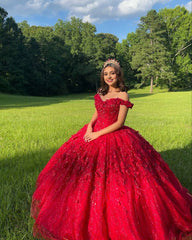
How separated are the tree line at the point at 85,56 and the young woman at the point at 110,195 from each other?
36.6 metres

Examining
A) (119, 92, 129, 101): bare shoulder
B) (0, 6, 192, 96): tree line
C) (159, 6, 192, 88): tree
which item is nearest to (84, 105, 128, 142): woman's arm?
(119, 92, 129, 101): bare shoulder

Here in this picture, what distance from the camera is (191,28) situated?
46.5m

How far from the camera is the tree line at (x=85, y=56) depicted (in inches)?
1582

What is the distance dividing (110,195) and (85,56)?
49516 millimetres

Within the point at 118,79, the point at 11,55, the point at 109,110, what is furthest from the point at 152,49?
the point at 109,110

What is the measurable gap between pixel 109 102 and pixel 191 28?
52510 mm

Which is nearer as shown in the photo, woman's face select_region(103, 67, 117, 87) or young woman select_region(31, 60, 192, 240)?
young woman select_region(31, 60, 192, 240)

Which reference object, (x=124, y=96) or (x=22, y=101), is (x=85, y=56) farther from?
(x=124, y=96)

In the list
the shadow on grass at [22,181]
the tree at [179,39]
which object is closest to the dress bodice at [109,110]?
the shadow on grass at [22,181]

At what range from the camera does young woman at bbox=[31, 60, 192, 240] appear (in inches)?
83.7

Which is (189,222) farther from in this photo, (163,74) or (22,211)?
(163,74)

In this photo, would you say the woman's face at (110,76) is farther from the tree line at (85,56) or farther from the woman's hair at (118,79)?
the tree line at (85,56)

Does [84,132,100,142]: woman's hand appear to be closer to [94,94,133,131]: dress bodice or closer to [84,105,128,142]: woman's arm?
[84,105,128,142]: woman's arm

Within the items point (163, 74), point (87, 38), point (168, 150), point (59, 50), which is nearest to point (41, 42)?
point (59, 50)
